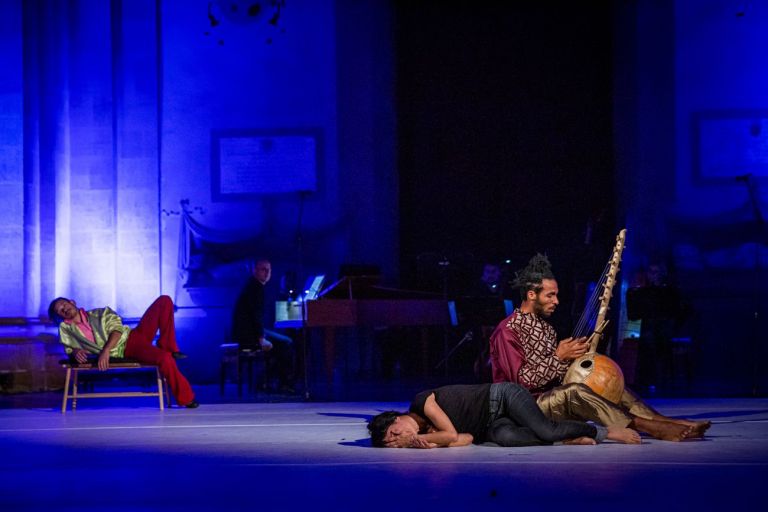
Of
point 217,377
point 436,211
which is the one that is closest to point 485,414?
point 217,377

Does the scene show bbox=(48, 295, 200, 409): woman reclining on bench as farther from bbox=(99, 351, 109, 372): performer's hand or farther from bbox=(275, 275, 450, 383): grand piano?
bbox=(275, 275, 450, 383): grand piano

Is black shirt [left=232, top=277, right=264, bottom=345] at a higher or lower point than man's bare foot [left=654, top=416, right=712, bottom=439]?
higher

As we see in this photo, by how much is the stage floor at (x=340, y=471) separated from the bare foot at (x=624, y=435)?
44 mm

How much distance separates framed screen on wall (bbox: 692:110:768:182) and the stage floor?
661 cm

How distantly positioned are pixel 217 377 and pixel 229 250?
1.54 metres

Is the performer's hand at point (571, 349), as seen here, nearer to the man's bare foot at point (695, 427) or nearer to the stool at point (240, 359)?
the man's bare foot at point (695, 427)

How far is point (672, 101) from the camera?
47.2 ft

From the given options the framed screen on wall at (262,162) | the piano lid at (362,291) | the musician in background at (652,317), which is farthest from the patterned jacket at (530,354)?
the framed screen on wall at (262,162)

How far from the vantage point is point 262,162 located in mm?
14672

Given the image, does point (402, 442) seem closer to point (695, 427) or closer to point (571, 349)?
point (571, 349)

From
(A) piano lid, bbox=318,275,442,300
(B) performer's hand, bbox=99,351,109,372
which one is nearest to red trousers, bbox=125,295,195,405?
(B) performer's hand, bbox=99,351,109,372

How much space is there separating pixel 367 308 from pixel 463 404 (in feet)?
18.7

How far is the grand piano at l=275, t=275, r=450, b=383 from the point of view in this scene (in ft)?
39.3

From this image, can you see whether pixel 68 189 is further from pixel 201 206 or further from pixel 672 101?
pixel 672 101
